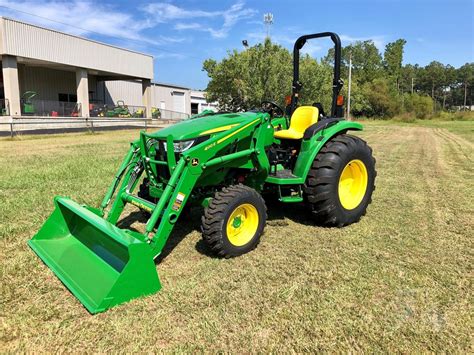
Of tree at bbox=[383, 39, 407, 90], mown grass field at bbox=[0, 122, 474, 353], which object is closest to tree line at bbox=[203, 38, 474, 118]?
tree at bbox=[383, 39, 407, 90]

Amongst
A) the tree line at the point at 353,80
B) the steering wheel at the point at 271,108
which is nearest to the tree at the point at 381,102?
the tree line at the point at 353,80

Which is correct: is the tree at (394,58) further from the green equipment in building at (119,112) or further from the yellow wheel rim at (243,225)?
the yellow wheel rim at (243,225)

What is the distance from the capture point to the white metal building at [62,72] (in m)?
25.6

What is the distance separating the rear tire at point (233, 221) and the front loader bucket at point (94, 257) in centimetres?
69

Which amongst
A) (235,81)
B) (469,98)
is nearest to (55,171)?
(235,81)

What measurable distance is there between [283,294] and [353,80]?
70.3 metres

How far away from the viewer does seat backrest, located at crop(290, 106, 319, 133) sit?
4.99 meters

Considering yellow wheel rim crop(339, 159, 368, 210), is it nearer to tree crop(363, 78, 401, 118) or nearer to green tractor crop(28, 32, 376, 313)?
green tractor crop(28, 32, 376, 313)

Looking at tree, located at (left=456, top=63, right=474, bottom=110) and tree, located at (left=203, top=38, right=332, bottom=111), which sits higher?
tree, located at (left=456, top=63, right=474, bottom=110)

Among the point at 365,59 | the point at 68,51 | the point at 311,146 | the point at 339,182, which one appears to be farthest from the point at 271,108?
the point at 365,59

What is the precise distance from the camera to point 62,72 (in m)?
33.7

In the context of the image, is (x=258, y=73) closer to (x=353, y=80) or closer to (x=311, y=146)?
(x=311, y=146)

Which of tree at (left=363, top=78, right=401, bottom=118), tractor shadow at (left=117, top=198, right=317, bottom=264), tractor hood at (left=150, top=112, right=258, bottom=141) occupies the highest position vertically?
tree at (left=363, top=78, right=401, bottom=118)

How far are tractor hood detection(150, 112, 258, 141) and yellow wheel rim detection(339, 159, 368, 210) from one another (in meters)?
1.56
